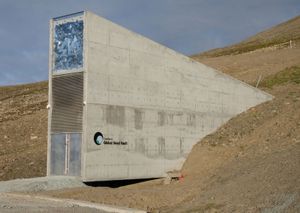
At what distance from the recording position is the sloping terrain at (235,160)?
17.3 meters

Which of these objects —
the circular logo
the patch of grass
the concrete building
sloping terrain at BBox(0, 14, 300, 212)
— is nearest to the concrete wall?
the concrete building

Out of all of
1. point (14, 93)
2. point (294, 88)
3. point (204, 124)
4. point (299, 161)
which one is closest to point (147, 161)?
point (204, 124)

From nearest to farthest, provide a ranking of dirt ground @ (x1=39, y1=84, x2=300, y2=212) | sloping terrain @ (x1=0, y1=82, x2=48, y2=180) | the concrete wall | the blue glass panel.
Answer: dirt ground @ (x1=39, y1=84, x2=300, y2=212), the concrete wall, the blue glass panel, sloping terrain @ (x1=0, y1=82, x2=48, y2=180)

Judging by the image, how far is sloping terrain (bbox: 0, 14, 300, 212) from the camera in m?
17.3

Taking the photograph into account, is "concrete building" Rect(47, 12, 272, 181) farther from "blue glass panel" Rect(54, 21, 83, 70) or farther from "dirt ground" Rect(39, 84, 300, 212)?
"dirt ground" Rect(39, 84, 300, 212)

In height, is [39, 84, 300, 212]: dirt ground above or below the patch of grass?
below

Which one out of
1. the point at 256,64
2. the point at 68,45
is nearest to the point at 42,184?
the point at 68,45

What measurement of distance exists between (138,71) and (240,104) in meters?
8.43

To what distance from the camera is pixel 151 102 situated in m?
24.9

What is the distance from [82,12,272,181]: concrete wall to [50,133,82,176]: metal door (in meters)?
0.55

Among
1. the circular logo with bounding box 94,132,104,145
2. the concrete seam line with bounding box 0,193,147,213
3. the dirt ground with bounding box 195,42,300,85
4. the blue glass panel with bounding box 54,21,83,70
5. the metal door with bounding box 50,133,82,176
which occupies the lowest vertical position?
the concrete seam line with bounding box 0,193,147,213

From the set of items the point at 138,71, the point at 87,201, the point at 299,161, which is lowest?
the point at 87,201

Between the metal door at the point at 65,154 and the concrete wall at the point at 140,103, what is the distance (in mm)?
553

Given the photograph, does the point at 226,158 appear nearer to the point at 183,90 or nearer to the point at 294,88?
the point at 183,90
